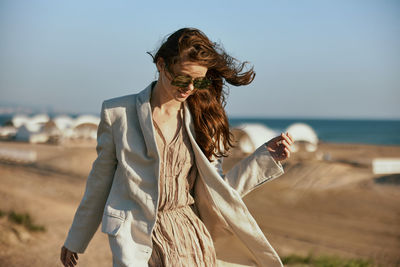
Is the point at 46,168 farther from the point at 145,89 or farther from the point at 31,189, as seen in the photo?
the point at 145,89

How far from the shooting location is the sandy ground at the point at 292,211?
7.28 metres

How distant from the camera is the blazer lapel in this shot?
235 centimetres

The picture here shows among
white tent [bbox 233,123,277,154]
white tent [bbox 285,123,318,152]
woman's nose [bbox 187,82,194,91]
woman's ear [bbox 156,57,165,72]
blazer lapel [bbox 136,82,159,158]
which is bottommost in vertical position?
white tent [bbox 285,123,318,152]

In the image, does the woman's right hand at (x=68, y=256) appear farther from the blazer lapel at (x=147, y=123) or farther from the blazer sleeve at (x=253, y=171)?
the blazer sleeve at (x=253, y=171)

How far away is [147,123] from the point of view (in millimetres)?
2377

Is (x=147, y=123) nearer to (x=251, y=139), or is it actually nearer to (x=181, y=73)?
(x=181, y=73)

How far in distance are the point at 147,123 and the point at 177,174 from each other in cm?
30

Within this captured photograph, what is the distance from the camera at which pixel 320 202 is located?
1461cm

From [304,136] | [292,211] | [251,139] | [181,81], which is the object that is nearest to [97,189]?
[181,81]

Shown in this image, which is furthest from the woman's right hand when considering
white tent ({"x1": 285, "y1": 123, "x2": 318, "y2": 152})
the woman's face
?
white tent ({"x1": 285, "y1": 123, "x2": 318, "y2": 152})

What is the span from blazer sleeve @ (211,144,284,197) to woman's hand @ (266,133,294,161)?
27mm

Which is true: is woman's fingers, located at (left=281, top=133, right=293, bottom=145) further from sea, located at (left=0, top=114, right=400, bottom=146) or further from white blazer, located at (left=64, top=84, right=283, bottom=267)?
sea, located at (left=0, top=114, right=400, bottom=146)

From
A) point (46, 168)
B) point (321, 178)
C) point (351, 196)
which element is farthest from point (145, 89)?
point (46, 168)

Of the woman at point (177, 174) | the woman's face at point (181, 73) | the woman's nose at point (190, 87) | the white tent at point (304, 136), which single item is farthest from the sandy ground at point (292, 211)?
the white tent at point (304, 136)
